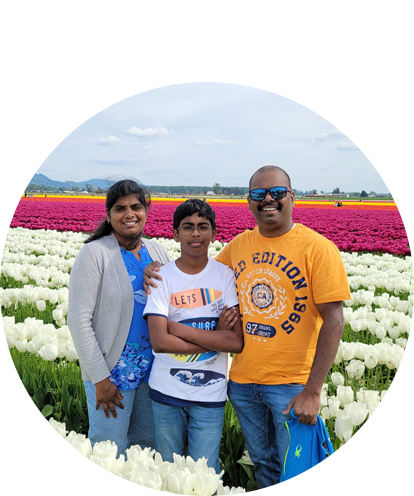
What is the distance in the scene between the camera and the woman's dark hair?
2.50 meters

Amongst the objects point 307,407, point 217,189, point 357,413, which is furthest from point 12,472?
point 217,189

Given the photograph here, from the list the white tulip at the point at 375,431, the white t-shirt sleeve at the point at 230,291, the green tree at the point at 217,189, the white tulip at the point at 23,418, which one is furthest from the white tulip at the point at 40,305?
the green tree at the point at 217,189

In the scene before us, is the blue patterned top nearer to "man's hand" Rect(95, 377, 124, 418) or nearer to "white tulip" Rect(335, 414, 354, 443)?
"man's hand" Rect(95, 377, 124, 418)

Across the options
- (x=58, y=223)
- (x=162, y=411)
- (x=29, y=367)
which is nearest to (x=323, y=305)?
(x=162, y=411)

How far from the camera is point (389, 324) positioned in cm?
413

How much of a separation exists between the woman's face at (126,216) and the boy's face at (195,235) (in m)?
0.30

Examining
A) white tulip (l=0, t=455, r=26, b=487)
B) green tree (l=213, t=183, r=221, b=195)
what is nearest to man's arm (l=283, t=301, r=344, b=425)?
white tulip (l=0, t=455, r=26, b=487)

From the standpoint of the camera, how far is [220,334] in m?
2.24

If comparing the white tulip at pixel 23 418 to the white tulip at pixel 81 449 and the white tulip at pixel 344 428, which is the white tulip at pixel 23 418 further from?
the white tulip at pixel 344 428

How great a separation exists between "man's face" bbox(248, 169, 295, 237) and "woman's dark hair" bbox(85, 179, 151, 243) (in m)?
0.67

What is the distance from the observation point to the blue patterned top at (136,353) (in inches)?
95.3

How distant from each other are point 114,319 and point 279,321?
2.99 ft

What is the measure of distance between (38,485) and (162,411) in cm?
87

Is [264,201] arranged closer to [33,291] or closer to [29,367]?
[29,367]
